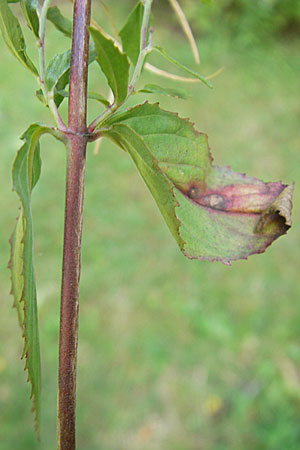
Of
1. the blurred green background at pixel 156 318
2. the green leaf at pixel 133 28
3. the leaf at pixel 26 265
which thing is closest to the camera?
the leaf at pixel 26 265

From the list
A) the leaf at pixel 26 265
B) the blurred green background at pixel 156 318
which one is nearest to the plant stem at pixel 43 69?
the leaf at pixel 26 265

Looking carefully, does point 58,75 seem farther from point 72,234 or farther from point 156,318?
point 156,318

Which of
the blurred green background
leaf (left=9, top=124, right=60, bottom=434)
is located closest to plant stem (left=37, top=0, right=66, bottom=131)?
leaf (left=9, top=124, right=60, bottom=434)

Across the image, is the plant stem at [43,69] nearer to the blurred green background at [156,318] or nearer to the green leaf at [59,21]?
the green leaf at [59,21]

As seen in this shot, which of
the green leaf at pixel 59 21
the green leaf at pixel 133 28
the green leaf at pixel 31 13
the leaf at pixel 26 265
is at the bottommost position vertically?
the leaf at pixel 26 265

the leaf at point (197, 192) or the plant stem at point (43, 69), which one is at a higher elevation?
the plant stem at point (43, 69)
